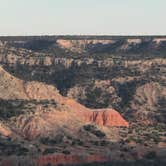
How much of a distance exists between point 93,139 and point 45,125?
9.48 m

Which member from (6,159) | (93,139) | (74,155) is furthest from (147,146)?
(6,159)

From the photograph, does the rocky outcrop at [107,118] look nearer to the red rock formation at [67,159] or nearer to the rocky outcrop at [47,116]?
the rocky outcrop at [47,116]

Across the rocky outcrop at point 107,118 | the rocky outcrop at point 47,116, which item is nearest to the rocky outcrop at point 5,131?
the rocky outcrop at point 47,116

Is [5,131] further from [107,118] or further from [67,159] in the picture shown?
[107,118]

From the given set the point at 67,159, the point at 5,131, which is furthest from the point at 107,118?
the point at 67,159

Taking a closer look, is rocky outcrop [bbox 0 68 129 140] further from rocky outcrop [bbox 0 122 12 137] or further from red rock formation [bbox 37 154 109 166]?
red rock formation [bbox 37 154 109 166]

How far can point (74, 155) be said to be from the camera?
137 metres

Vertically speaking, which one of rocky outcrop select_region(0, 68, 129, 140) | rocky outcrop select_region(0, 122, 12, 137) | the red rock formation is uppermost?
rocky outcrop select_region(0, 68, 129, 140)

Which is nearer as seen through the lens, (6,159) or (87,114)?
(6,159)

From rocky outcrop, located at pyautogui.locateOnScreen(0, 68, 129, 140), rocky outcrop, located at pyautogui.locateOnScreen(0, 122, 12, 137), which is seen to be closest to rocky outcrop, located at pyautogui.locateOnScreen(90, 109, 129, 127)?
rocky outcrop, located at pyautogui.locateOnScreen(0, 68, 129, 140)

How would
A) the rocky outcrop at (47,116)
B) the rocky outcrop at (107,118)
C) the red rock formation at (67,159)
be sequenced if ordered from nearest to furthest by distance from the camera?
1. the red rock formation at (67,159)
2. the rocky outcrop at (47,116)
3. the rocky outcrop at (107,118)

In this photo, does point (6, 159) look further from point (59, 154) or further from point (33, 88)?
point (33, 88)

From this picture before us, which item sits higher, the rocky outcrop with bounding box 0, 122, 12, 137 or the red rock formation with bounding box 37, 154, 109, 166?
the rocky outcrop with bounding box 0, 122, 12, 137

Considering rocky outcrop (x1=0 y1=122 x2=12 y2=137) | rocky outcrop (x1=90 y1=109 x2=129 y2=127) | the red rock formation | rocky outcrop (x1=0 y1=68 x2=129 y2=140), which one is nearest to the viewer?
the red rock formation
